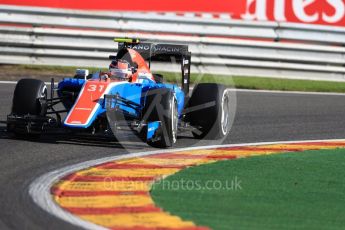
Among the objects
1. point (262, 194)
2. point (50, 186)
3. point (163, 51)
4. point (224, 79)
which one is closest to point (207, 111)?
point (163, 51)

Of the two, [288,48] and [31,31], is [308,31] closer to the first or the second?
[288,48]

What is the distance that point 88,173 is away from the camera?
8125mm

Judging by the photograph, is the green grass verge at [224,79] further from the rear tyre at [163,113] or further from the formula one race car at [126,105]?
the rear tyre at [163,113]

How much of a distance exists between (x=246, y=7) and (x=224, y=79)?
1.76 metres

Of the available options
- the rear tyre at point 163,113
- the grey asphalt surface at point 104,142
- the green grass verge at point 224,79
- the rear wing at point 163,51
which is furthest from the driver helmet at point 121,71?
the green grass verge at point 224,79

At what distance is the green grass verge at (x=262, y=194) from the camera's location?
21.2 ft

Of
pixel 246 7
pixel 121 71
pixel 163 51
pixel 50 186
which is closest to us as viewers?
pixel 50 186

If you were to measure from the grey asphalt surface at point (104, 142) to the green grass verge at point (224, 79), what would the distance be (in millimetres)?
947

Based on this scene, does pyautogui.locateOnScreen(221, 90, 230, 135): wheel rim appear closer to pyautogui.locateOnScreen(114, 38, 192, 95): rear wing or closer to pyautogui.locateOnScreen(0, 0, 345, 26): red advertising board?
pyautogui.locateOnScreen(114, 38, 192, 95): rear wing

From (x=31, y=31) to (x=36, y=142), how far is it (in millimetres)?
6767

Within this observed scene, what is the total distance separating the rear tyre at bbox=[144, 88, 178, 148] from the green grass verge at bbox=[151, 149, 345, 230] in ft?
2.84

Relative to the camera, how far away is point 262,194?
7418 millimetres

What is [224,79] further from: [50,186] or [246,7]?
[50,186]

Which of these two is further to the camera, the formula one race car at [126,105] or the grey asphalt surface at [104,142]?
the formula one race car at [126,105]
